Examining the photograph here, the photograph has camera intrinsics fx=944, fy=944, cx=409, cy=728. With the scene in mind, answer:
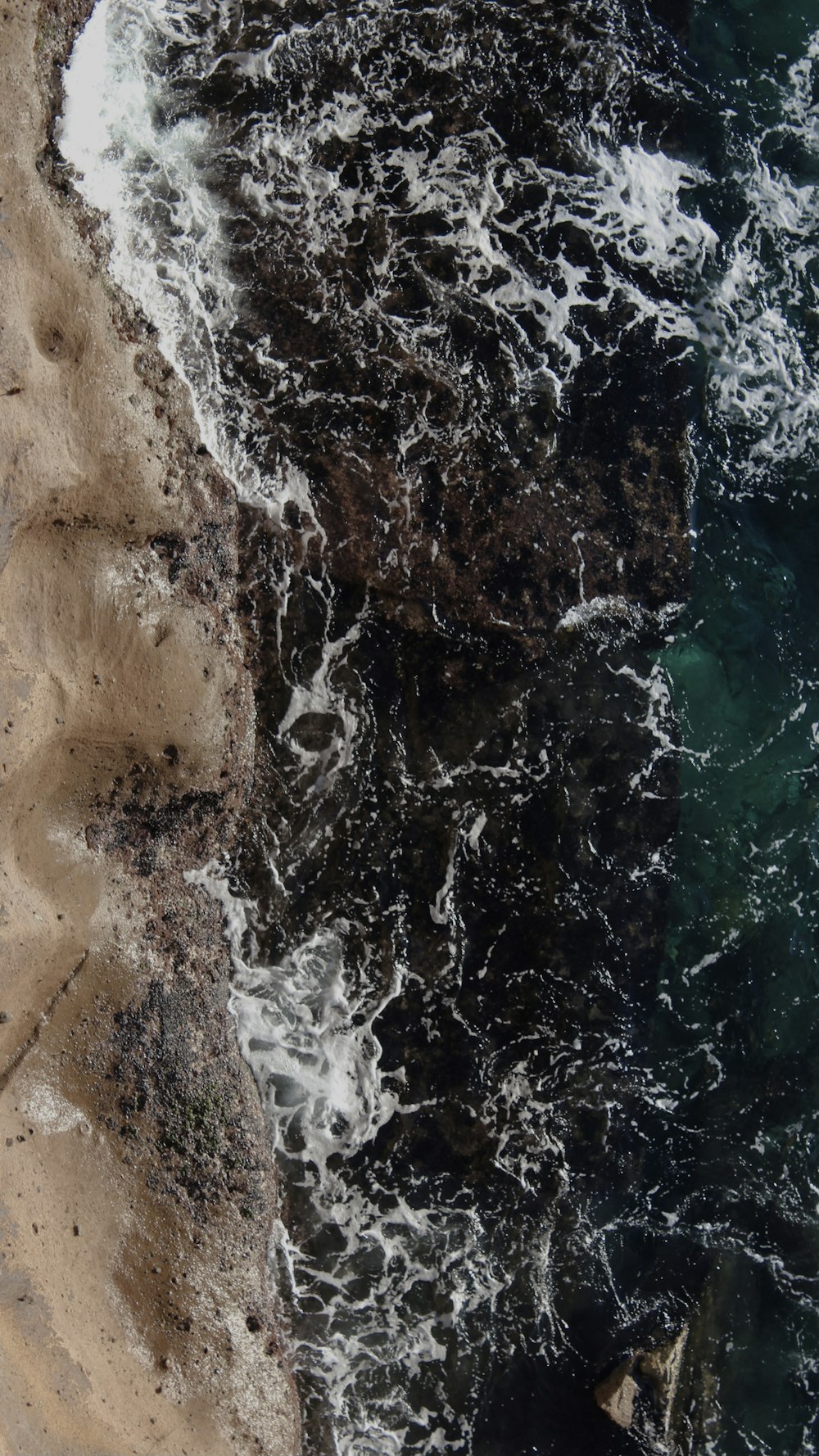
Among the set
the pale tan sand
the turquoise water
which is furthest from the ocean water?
the pale tan sand

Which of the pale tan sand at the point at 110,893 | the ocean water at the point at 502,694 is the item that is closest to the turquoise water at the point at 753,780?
the ocean water at the point at 502,694

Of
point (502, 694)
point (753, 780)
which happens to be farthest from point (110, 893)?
point (753, 780)

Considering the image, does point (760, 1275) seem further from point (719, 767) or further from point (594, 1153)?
point (719, 767)

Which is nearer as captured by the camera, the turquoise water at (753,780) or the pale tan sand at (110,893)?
the pale tan sand at (110,893)

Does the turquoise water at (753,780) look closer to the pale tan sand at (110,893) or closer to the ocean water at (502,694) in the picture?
the ocean water at (502,694)

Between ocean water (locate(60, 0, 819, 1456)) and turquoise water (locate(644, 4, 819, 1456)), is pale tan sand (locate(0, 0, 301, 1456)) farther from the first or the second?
turquoise water (locate(644, 4, 819, 1456))

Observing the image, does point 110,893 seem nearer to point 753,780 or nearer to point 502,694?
point 502,694
